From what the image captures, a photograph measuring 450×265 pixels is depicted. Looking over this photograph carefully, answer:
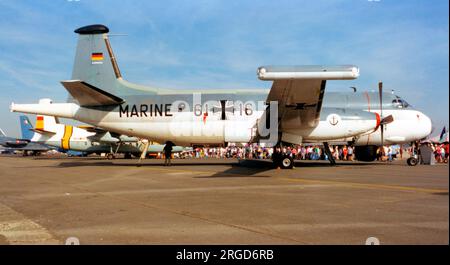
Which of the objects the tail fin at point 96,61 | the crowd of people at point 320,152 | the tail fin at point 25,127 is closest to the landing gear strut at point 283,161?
the crowd of people at point 320,152

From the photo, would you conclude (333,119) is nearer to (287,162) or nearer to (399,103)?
(287,162)

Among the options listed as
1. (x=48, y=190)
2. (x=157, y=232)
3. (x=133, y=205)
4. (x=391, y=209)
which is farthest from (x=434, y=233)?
(x=48, y=190)

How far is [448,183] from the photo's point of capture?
1.79 m

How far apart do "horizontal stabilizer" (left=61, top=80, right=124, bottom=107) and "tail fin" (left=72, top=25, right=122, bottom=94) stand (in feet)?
3.41

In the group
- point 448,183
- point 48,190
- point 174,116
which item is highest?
point 174,116

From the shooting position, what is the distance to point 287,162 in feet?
56.1

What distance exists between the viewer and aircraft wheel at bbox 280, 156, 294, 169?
56.0ft

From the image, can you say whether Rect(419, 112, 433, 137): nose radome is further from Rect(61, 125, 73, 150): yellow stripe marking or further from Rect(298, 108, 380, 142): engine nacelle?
Rect(61, 125, 73, 150): yellow stripe marking

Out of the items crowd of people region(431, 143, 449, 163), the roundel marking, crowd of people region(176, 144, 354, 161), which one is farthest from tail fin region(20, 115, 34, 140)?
crowd of people region(431, 143, 449, 163)

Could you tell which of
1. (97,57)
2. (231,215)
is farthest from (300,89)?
(97,57)

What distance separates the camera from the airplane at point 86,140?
1554 inches

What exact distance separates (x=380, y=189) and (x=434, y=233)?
4.82 metres
